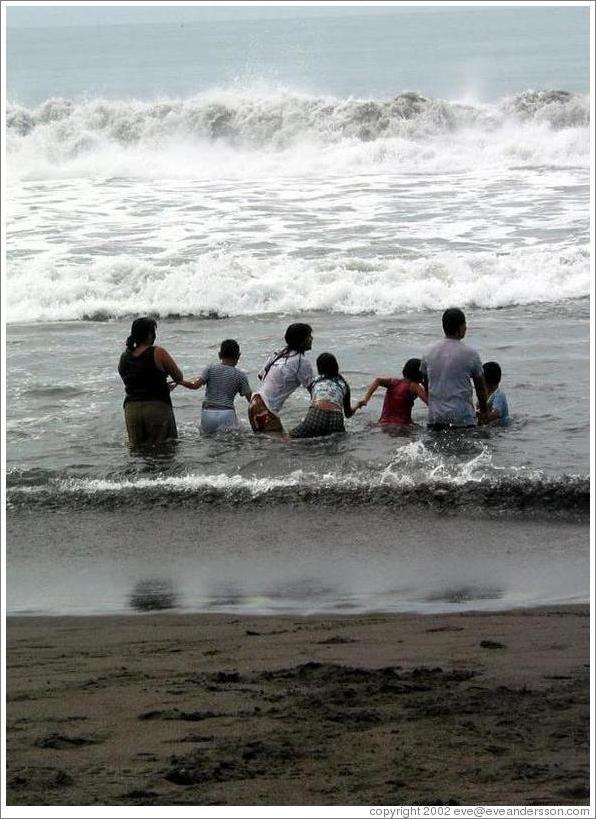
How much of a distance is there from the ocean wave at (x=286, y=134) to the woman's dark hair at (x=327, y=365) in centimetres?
1846

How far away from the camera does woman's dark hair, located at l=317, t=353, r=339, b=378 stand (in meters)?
9.45

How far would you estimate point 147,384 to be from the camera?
9.26 m

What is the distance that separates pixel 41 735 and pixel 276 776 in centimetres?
99

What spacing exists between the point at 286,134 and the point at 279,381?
22.6 m

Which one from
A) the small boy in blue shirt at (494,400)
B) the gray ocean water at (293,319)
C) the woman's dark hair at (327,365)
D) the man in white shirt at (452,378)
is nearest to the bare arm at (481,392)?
the man in white shirt at (452,378)

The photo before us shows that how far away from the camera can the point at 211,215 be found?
A: 862 inches

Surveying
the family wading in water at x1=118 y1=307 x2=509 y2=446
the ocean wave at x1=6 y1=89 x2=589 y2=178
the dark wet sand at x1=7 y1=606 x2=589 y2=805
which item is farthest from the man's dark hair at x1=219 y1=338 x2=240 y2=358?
the ocean wave at x1=6 y1=89 x2=589 y2=178

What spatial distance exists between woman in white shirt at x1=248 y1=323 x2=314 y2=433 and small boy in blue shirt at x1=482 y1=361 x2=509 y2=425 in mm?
1482

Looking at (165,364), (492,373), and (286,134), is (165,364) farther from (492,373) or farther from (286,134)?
(286,134)

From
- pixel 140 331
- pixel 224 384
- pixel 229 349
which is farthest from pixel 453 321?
pixel 140 331

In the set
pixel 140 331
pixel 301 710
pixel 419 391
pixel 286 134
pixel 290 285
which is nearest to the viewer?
pixel 301 710

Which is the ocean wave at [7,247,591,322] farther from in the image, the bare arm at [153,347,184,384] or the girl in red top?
the bare arm at [153,347,184,384]

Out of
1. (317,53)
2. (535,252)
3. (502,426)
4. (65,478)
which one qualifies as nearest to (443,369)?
(502,426)

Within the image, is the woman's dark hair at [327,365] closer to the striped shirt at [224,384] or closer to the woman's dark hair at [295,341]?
the woman's dark hair at [295,341]
